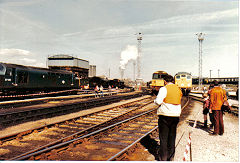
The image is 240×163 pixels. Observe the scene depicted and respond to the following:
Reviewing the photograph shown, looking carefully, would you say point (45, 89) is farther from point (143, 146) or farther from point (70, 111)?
point (143, 146)

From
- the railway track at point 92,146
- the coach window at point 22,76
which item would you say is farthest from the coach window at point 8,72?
the railway track at point 92,146

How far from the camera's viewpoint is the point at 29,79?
1975 cm

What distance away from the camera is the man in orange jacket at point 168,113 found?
4507 millimetres

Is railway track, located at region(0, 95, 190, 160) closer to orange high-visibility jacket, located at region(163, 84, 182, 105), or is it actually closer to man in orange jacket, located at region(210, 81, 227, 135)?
orange high-visibility jacket, located at region(163, 84, 182, 105)

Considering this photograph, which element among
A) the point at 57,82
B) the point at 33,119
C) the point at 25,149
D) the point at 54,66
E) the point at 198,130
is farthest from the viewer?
the point at 54,66

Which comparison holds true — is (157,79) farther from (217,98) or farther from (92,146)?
(92,146)

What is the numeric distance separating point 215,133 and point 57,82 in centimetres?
2021

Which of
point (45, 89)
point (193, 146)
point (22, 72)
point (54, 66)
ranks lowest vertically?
point (193, 146)

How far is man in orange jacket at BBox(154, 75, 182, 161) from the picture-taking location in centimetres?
451

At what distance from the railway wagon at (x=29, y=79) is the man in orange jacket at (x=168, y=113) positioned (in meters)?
16.8

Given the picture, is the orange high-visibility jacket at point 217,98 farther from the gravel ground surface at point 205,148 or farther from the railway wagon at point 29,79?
the railway wagon at point 29,79

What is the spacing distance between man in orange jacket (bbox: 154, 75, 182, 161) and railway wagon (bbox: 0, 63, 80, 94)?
55.0ft

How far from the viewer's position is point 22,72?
19.0m

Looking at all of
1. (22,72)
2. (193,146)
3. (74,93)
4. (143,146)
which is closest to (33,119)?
(143,146)
